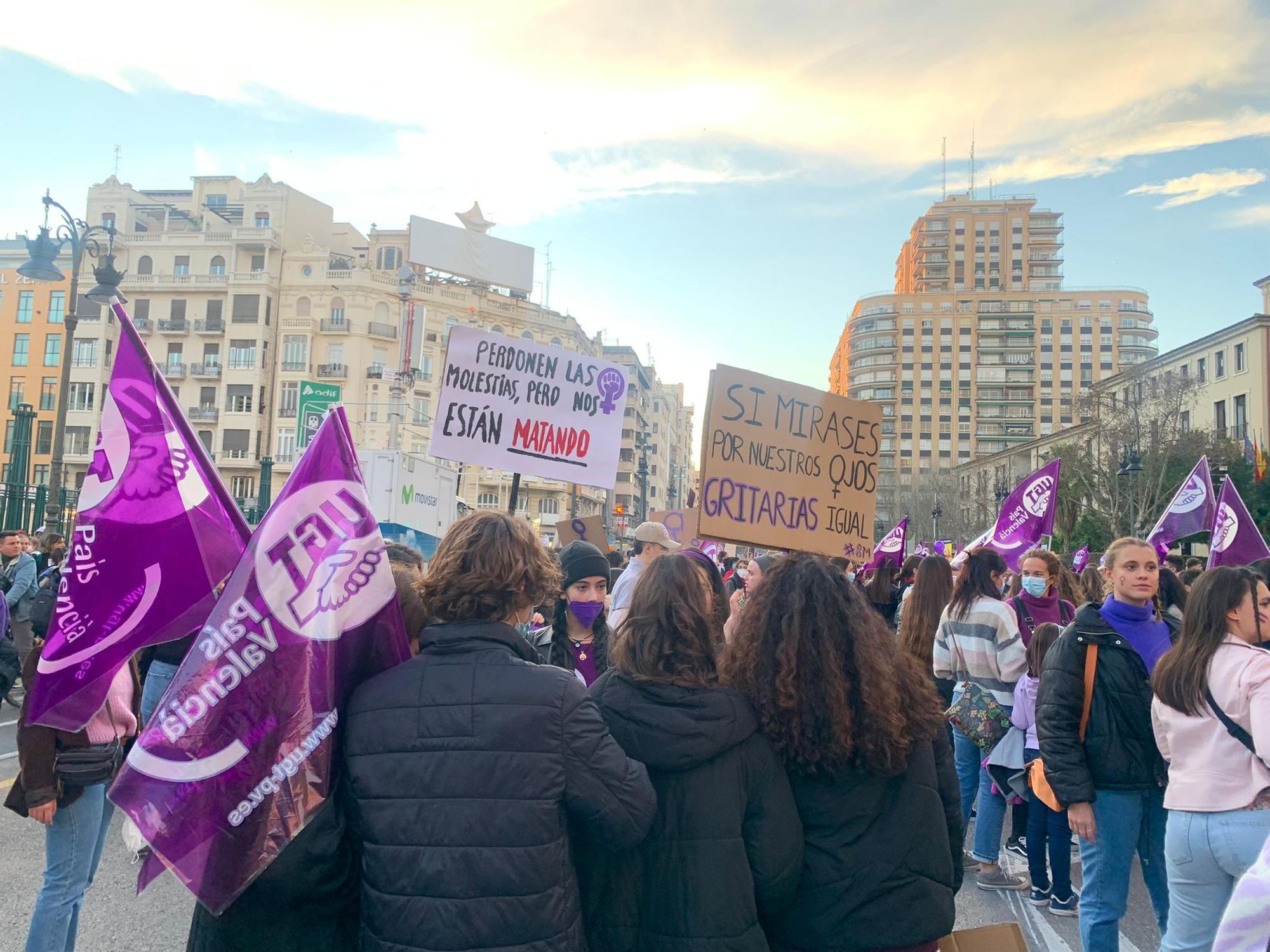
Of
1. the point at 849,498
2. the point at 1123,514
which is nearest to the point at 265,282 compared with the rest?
the point at 1123,514

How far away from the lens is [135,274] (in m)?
59.4

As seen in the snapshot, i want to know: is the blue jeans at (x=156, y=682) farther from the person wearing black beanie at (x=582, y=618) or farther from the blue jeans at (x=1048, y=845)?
the blue jeans at (x=1048, y=845)

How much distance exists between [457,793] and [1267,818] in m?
2.71

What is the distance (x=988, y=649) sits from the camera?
584cm

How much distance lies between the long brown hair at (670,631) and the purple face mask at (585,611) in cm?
220

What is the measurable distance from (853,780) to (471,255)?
56704 millimetres

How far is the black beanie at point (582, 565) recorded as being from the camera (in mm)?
4980

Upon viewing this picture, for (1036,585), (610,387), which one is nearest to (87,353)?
(610,387)

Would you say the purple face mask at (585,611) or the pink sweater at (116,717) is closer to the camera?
the pink sweater at (116,717)

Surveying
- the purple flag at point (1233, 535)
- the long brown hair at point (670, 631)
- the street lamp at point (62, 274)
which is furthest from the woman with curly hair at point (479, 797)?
the street lamp at point (62, 274)

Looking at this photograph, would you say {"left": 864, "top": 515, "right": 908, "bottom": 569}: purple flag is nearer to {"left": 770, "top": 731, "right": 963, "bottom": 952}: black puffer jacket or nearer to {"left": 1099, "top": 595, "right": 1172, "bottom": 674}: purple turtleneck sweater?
{"left": 1099, "top": 595, "right": 1172, "bottom": 674}: purple turtleneck sweater

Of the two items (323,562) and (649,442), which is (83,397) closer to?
(649,442)

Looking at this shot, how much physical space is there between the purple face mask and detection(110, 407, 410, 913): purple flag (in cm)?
234

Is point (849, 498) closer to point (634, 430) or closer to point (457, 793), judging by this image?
point (457, 793)
